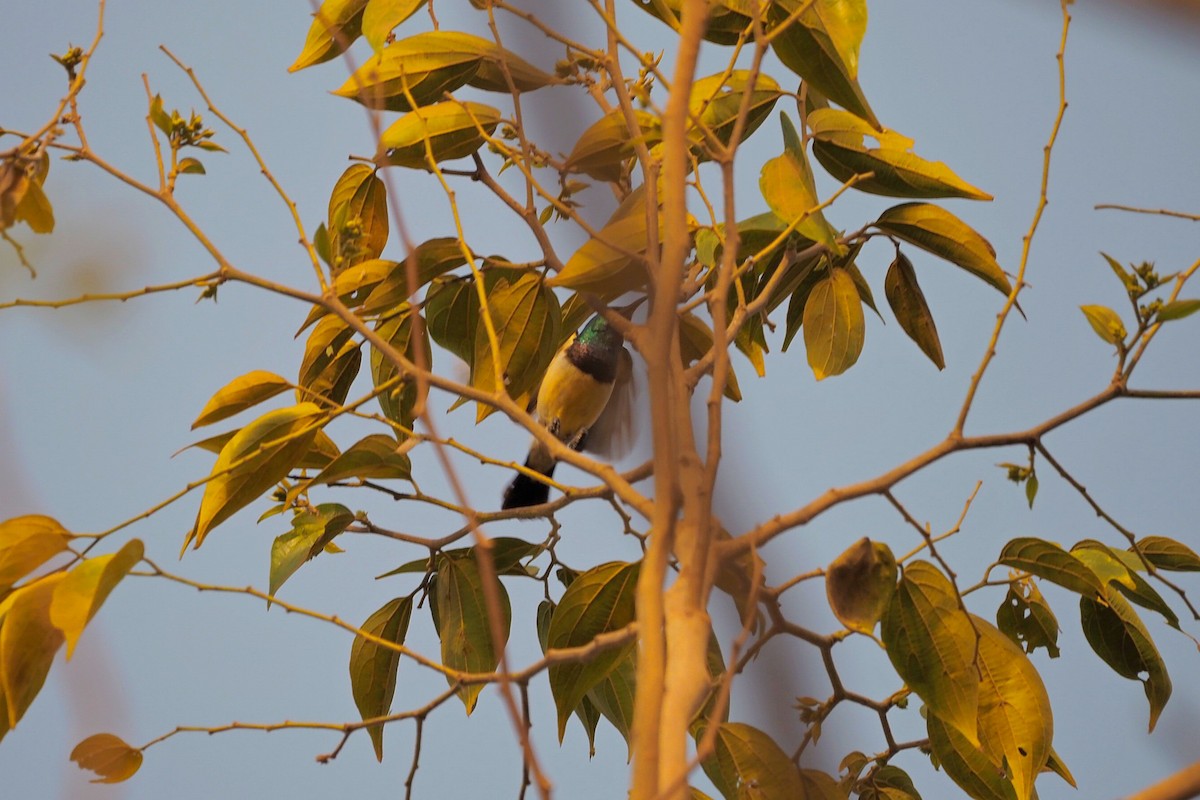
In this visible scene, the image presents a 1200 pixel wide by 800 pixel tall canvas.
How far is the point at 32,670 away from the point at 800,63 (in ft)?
1.63

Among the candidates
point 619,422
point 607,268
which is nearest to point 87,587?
point 607,268

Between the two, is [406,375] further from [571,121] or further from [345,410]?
[571,121]

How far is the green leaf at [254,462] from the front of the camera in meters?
0.63

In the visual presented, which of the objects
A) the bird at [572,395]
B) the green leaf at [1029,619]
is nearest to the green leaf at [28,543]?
the green leaf at [1029,619]

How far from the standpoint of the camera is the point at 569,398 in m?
1.46

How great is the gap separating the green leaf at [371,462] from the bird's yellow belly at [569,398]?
0.71 m

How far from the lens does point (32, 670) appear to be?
0.51 metres

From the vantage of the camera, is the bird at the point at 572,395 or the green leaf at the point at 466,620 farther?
the bird at the point at 572,395

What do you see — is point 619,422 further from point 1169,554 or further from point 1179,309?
point 1179,309

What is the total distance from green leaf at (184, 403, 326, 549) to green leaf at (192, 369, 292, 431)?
0.03m

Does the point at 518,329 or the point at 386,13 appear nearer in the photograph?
the point at 386,13

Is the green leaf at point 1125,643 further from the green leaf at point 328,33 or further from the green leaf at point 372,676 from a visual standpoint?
the green leaf at point 328,33

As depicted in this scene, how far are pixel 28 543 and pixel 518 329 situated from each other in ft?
1.19

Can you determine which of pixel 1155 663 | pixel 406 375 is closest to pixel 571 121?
pixel 406 375
